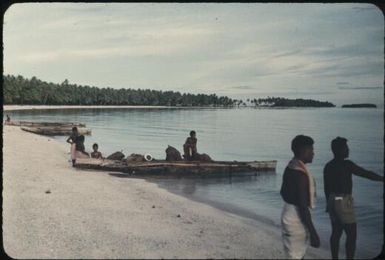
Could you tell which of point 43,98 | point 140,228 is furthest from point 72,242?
point 43,98

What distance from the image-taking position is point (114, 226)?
7441 millimetres

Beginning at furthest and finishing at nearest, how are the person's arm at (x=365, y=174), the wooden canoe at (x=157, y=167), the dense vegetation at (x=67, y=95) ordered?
the dense vegetation at (x=67, y=95), the wooden canoe at (x=157, y=167), the person's arm at (x=365, y=174)

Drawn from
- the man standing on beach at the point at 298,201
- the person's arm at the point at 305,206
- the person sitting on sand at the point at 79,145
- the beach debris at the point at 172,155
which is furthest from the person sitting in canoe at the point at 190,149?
the person's arm at the point at 305,206

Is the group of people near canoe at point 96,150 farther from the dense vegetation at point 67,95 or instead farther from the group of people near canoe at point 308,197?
the dense vegetation at point 67,95

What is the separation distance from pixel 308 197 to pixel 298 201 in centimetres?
12

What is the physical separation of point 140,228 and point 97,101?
291ft

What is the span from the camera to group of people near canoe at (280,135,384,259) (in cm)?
483

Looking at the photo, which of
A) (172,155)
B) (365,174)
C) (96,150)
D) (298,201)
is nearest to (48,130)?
(96,150)

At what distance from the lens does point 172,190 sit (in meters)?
12.5

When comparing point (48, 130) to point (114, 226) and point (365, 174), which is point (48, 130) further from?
point (365, 174)

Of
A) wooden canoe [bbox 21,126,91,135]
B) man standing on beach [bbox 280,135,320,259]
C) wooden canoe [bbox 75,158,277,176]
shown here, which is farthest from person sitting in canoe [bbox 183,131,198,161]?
wooden canoe [bbox 21,126,91,135]

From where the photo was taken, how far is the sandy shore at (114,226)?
20.8ft

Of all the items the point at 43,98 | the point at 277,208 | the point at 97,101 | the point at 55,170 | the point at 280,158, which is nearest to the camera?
the point at 277,208

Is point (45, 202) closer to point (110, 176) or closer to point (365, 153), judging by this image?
point (110, 176)
